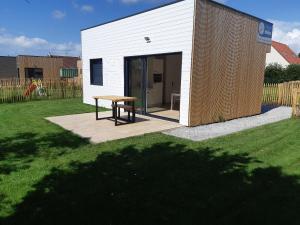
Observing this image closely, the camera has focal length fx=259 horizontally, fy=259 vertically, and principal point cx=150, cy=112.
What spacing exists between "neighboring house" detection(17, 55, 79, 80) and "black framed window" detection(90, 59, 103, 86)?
75.6ft

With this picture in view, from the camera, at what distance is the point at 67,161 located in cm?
504

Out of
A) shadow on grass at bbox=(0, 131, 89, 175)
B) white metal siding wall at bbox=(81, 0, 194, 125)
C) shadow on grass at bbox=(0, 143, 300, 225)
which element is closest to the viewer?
shadow on grass at bbox=(0, 143, 300, 225)

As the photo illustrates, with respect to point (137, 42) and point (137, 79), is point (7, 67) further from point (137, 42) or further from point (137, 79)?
point (137, 42)

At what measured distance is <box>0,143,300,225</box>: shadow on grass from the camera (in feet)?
10.4

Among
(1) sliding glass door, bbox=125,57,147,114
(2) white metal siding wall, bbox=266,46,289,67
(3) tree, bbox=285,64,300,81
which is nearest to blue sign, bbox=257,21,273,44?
(1) sliding glass door, bbox=125,57,147,114

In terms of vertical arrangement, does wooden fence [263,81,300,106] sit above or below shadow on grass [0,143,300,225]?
above

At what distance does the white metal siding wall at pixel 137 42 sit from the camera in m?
8.15

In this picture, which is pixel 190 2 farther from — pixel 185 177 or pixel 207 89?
pixel 185 177

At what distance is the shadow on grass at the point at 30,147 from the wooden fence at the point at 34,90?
9518 millimetres

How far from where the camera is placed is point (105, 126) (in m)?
8.25

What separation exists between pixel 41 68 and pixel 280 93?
98.1 ft

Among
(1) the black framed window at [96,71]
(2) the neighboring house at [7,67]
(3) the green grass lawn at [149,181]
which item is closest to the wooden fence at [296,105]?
(3) the green grass lawn at [149,181]

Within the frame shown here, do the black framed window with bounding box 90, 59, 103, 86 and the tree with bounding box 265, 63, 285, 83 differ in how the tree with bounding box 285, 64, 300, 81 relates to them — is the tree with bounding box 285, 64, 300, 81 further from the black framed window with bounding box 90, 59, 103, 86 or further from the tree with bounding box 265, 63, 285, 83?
the black framed window with bounding box 90, 59, 103, 86

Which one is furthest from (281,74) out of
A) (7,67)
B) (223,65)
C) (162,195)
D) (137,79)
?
(7,67)
